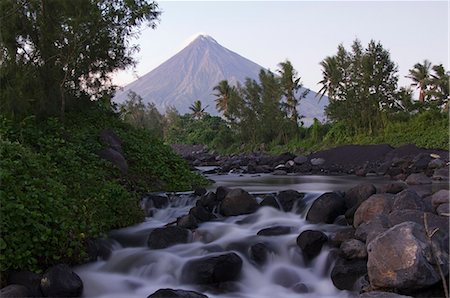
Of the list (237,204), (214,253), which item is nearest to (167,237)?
(214,253)

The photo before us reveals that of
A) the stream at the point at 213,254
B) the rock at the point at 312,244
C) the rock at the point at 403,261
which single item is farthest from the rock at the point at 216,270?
the rock at the point at 403,261

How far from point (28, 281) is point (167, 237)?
3034 mm

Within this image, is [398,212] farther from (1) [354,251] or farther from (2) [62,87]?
(2) [62,87]

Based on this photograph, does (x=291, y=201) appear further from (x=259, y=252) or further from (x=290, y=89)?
(x=290, y=89)

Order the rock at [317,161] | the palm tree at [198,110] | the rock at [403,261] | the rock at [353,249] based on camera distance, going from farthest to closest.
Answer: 1. the palm tree at [198,110]
2. the rock at [317,161]
3. the rock at [353,249]
4. the rock at [403,261]

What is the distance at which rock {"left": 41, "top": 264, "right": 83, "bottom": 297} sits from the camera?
6055mm

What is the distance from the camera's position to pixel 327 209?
31.6 feet

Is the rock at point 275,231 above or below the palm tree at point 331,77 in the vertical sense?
below

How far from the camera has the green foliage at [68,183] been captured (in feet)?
20.6

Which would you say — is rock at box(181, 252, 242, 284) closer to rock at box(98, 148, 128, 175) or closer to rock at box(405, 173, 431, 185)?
rock at box(98, 148, 128, 175)

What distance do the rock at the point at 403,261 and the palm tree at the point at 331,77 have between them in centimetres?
3453

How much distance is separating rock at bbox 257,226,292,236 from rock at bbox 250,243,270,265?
2.54 ft

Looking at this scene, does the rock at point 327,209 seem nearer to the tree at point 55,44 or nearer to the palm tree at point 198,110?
the tree at point 55,44

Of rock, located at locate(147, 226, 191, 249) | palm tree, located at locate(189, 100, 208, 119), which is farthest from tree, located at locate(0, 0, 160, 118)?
palm tree, located at locate(189, 100, 208, 119)
